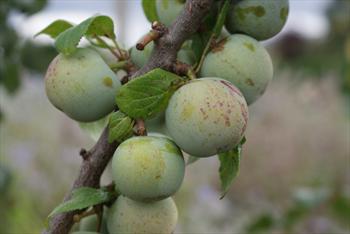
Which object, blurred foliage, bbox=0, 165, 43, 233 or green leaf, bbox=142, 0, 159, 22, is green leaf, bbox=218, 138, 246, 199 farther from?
blurred foliage, bbox=0, 165, 43, 233

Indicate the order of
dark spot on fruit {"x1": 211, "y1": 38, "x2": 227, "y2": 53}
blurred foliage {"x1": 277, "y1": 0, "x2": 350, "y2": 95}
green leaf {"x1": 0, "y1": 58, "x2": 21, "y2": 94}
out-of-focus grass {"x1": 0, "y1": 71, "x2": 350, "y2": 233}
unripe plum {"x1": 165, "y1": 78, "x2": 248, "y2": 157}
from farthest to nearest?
blurred foliage {"x1": 277, "y1": 0, "x2": 350, "y2": 95}
out-of-focus grass {"x1": 0, "y1": 71, "x2": 350, "y2": 233}
green leaf {"x1": 0, "y1": 58, "x2": 21, "y2": 94}
dark spot on fruit {"x1": 211, "y1": 38, "x2": 227, "y2": 53}
unripe plum {"x1": 165, "y1": 78, "x2": 248, "y2": 157}

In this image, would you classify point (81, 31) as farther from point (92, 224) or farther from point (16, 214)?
point (16, 214)

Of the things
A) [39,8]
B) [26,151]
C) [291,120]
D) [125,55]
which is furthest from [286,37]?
[125,55]

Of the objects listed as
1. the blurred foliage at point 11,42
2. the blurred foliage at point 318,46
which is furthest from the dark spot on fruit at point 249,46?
the blurred foliage at point 318,46

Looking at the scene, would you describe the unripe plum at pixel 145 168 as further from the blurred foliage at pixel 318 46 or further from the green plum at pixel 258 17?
the blurred foliage at pixel 318 46

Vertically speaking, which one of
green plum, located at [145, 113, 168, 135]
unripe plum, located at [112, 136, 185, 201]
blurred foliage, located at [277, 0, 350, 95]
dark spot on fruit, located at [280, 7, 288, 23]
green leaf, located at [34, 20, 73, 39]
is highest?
green leaf, located at [34, 20, 73, 39]

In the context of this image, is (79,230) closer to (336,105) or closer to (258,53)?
(258,53)

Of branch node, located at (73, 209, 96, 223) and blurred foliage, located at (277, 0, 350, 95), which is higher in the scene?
branch node, located at (73, 209, 96, 223)

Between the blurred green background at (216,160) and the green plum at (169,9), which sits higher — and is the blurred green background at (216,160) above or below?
below

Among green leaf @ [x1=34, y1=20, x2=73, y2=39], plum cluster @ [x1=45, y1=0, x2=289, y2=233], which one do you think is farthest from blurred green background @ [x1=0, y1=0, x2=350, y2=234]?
plum cluster @ [x1=45, y1=0, x2=289, y2=233]
